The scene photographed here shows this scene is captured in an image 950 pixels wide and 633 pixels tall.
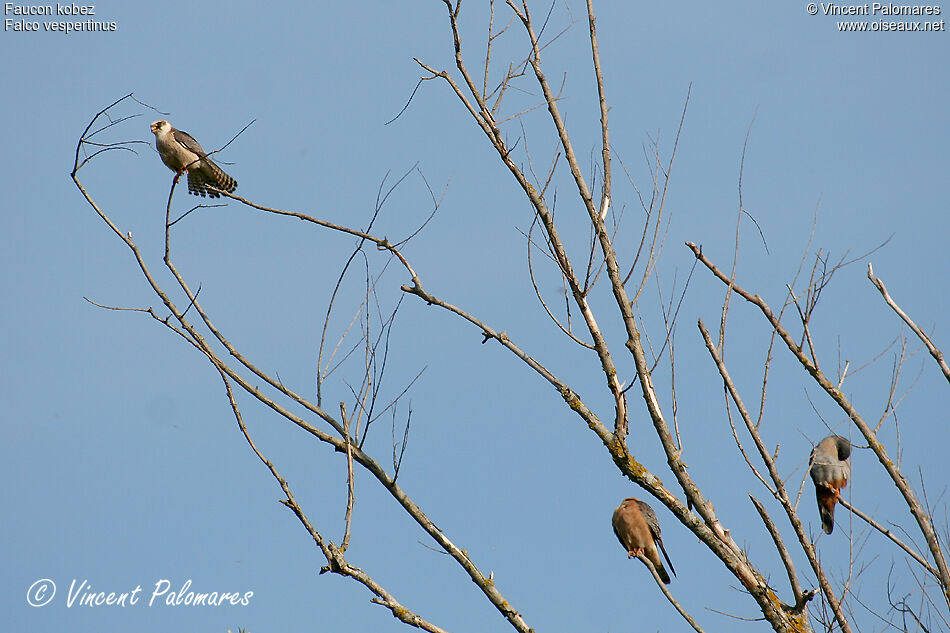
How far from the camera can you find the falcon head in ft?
26.0

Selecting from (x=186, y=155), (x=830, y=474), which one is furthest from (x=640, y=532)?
(x=186, y=155)

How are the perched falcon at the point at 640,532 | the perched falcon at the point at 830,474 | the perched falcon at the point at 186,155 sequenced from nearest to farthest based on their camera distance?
1. the perched falcon at the point at 830,474
2. the perched falcon at the point at 640,532
3. the perched falcon at the point at 186,155

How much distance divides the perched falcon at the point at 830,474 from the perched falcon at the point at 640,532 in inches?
49.1

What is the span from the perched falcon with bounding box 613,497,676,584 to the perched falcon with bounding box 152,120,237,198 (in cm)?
419

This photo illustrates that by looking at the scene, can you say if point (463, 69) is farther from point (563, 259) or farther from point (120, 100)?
point (120, 100)

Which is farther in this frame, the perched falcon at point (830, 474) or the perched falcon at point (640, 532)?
the perched falcon at point (640, 532)

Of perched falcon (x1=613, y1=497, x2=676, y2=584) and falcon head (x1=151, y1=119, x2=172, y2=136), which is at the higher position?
falcon head (x1=151, y1=119, x2=172, y2=136)

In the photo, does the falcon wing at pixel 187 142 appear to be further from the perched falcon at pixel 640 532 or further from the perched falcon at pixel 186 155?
the perched falcon at pixel 640 532

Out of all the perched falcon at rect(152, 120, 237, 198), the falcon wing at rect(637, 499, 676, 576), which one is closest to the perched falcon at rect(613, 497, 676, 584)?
the falcon wing at rect(637, 499, 676, 576)

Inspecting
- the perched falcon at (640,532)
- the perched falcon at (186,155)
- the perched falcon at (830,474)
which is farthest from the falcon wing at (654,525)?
the perched falcon at (186,155)

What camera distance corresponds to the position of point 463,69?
15.5 ft

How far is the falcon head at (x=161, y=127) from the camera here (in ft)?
26.0

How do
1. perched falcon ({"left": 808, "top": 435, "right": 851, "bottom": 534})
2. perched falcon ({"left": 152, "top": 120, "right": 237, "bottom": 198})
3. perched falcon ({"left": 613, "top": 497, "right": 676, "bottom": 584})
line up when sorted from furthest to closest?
perched falcon ({"left": 152, "top": 120, "right": 237, "bottom": 198}) < perched falcon ({"left": 613, "top": 497, "right": 676, "bottom": 584}) < perched falcon ({"left": 808, "top": 435, "right": 851, "bottom": 534})

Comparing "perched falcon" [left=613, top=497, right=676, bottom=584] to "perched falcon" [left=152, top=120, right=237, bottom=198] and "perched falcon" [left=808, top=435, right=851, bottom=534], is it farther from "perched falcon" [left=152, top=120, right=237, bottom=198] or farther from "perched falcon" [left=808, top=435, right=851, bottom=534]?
"perched falcon" [left=152, top=120, right=237, bottom=198]
